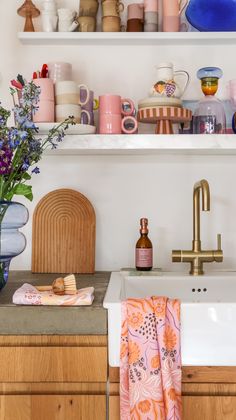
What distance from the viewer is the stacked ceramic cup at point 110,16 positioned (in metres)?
1.92

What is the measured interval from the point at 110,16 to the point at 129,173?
1.88ft

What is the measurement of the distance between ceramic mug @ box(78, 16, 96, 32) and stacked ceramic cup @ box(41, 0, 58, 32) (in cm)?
10

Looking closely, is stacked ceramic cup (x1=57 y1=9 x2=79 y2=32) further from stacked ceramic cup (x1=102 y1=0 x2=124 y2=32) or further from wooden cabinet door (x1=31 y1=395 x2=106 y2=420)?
wooden cabinet door (x1=31 y1=395 x2=106 y2=420)

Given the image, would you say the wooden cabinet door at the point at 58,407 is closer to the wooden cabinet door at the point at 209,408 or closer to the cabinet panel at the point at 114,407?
the cabinet panel at the point at 114,407

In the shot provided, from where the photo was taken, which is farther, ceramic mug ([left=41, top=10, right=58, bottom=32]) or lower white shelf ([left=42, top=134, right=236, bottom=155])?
ceramic mug ([left=41, top=10, right=58, bottom=32])

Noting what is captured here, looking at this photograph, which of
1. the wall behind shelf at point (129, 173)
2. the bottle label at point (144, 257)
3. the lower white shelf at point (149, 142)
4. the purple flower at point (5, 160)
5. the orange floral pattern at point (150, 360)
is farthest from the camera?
the wall behind shelf at point (129, 173)

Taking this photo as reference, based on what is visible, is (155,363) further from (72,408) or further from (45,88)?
(45,88)

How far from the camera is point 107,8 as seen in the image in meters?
1.92

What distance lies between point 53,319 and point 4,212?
13.4 inches

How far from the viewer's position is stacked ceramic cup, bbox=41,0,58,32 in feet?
6.33

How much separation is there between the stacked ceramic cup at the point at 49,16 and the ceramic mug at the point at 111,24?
18cm

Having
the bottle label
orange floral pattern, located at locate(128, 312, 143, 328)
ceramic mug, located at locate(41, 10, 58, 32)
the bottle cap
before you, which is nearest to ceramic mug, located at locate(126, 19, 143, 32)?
ceramic mug, located at locate(41, 10, 58, 32)

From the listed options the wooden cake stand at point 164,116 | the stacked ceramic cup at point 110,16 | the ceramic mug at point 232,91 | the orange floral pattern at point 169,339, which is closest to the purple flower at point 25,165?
the wooden cake stand at point 164,116

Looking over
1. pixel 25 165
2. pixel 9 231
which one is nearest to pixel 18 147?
pixel 25 165
